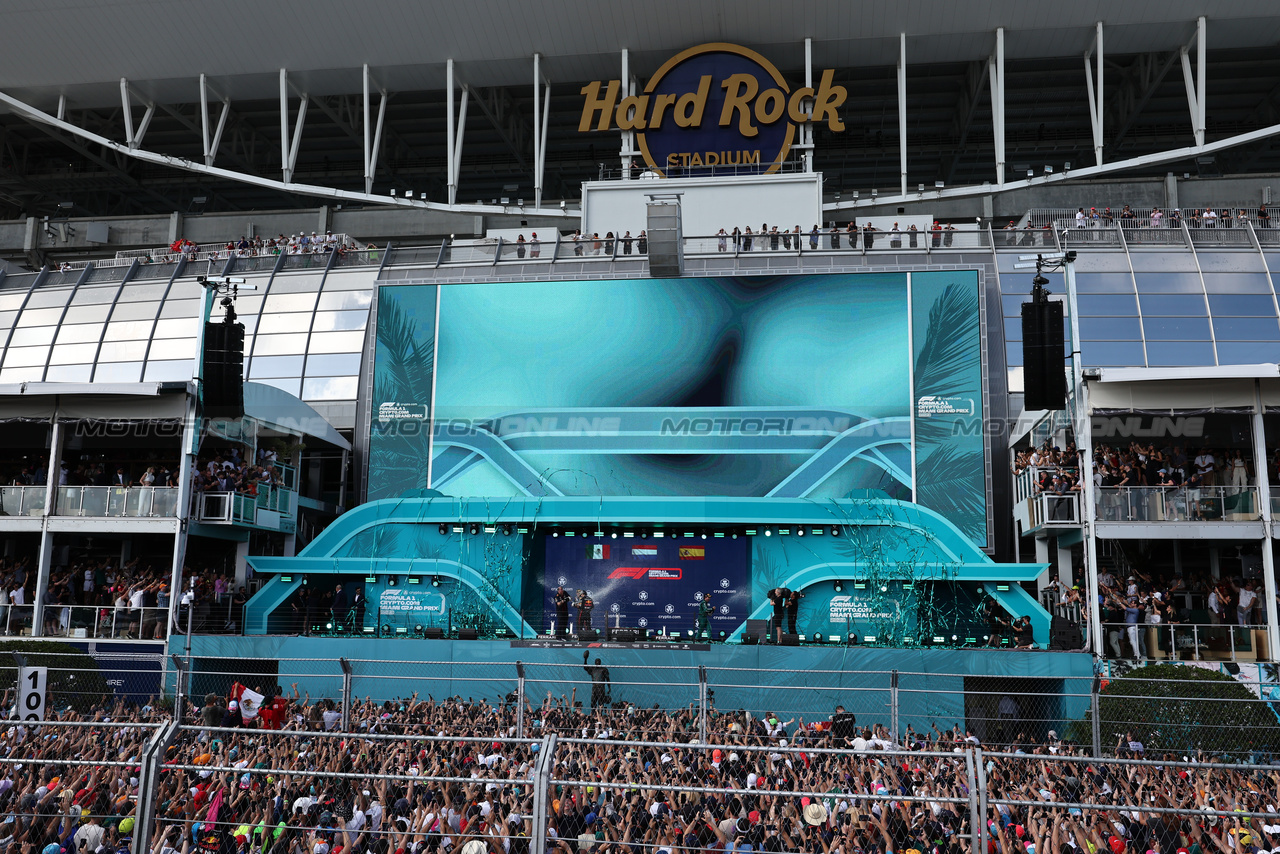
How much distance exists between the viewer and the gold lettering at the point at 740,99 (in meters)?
43.2

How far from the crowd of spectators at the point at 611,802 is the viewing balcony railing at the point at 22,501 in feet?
57.5

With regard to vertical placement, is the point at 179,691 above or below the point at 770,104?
below

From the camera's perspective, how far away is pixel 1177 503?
2392cm

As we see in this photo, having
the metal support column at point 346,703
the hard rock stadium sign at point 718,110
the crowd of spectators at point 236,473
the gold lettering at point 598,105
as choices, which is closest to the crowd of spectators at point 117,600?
the crowd of spectators at point 236,473

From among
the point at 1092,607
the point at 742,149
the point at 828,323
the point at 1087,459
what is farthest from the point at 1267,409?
the point at 742,149

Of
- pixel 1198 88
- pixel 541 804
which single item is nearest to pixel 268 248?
pixel 1198 88

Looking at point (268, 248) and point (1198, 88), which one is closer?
point (1198, 88)

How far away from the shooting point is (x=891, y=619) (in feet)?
90.8

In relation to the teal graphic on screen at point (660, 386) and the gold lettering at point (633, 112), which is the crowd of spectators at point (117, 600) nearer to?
the teal graphic on screen at point (660, 386)

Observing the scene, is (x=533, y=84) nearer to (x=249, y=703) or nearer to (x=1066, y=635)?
(x=1066, y=635)

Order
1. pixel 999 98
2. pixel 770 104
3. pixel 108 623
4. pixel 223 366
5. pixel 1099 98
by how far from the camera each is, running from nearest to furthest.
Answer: pixel 223 366
pixel 108 623
pixel 1099 98
pixel 770 104
pixel 999 98

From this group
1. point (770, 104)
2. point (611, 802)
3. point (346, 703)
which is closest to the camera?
point (611, 802)

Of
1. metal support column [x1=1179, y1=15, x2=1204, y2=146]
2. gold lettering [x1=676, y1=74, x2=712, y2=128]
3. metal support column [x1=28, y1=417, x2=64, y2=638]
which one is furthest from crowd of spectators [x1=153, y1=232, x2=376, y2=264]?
metal support column [x1=1179, y1=15, x2=1204, y2=146]

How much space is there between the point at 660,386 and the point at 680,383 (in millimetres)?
639
